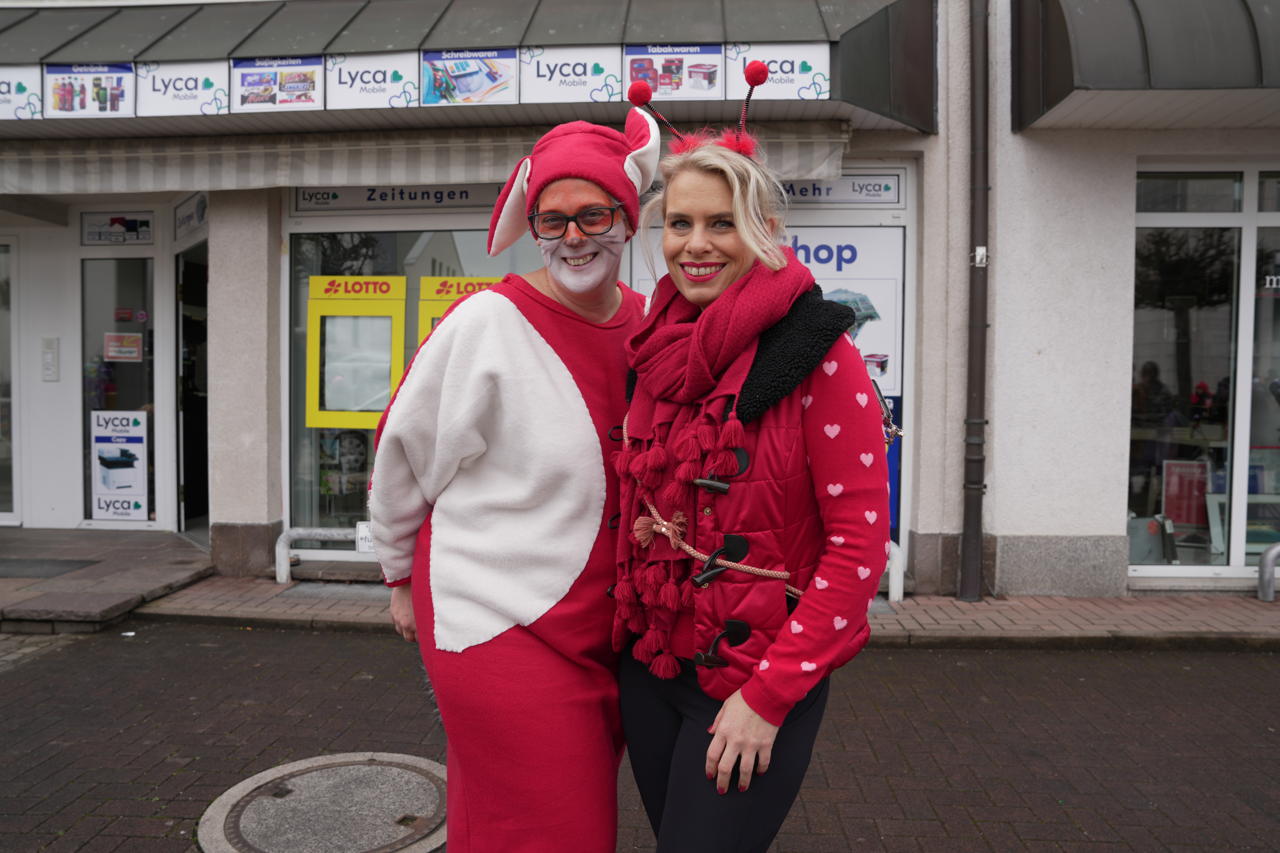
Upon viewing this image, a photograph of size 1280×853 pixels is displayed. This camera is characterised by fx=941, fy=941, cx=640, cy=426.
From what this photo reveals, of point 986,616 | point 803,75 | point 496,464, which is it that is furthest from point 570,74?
point 496,464

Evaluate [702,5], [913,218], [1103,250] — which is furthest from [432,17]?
[1103,250]

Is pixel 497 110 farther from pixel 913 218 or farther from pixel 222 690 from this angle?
pixel 222 690

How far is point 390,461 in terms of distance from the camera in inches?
78.5

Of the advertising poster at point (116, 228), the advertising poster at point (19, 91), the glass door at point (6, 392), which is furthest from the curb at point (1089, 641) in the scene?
the glass door at point (6, 392)

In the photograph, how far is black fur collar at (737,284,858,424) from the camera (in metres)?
1.65

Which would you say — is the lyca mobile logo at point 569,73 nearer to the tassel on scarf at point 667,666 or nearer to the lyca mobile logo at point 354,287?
the lyca mobile logo at point 354,287

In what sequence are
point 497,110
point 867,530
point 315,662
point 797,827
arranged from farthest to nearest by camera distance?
point 497,110 → point 315,662 → point 797,827 → point 867,530

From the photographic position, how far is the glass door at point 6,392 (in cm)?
870

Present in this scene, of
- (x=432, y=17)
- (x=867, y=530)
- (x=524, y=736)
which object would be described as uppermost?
(x=432, y=17)

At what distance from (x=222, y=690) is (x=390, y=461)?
3.41 m

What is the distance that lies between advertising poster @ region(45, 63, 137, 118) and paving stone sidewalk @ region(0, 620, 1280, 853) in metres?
3.39

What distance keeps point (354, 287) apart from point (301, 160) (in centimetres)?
101

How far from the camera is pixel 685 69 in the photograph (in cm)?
571

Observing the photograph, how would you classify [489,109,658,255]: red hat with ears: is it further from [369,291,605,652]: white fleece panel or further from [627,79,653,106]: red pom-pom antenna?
[369,291,605,652]: white fleece panel
